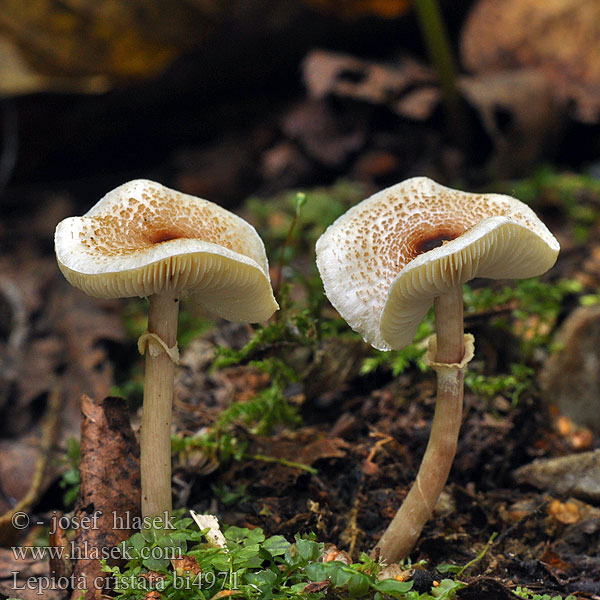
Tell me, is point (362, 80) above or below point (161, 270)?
above

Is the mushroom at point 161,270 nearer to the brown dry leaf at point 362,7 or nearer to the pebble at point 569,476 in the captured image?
the pebble at point 569,476

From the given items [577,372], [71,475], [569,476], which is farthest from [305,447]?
[577,372]

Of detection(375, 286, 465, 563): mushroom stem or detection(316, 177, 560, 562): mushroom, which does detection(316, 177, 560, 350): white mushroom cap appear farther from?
detection(375, 286, 465, 563): mushroom stem

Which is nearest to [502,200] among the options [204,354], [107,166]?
[204,354]

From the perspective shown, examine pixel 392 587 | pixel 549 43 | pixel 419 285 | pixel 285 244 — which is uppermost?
pixel 549 43

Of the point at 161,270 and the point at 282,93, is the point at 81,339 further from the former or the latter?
the point at 282,93

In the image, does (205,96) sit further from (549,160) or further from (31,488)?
(31,488)

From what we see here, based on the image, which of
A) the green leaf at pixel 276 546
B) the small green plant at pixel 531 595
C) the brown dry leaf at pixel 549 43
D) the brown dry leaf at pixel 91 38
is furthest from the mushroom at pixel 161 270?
the brown dry leaf at pixel 549 43
